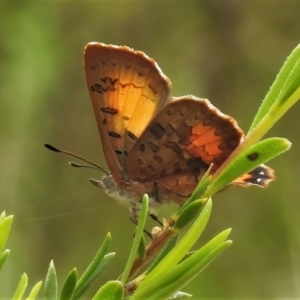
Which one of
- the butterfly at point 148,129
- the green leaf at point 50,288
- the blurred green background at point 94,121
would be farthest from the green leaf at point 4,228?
the blurred green background at point 94,121

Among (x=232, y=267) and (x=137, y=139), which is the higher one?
(x=137, y=139)

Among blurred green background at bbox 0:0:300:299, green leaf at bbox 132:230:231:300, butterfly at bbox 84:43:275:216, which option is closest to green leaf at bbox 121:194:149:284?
green leaf at bbox 132:230:231:300

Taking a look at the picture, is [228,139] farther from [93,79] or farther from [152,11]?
[152,11]

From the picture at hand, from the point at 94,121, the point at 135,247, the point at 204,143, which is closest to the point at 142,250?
the point at 135,247

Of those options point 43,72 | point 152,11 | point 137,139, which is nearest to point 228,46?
point 152,11

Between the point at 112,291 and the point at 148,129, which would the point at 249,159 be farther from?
the point at 148,129

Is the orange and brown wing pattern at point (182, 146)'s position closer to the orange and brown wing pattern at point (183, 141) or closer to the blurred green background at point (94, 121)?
the orange and brown wing pattern at point (183, 141)
